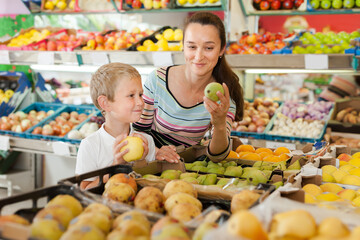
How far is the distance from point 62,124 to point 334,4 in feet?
10.0

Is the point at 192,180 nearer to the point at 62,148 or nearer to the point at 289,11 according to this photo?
the point at 62,148

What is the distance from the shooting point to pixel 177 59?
12.0 ft

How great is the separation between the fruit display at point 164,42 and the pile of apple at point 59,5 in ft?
4.30

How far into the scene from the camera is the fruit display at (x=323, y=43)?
376cm

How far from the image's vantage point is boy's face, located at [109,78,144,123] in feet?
6.38

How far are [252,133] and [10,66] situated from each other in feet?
10.8

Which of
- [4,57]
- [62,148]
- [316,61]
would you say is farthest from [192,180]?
[4,57]

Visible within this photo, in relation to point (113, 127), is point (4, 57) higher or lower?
higher

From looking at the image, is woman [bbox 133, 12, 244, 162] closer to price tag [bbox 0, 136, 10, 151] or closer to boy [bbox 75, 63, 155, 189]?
boy [bbox 75, 63, 155, 189]

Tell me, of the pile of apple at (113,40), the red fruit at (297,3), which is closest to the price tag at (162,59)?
the pile of apple at (113,40)

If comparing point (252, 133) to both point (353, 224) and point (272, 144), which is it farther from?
point (353, 224)

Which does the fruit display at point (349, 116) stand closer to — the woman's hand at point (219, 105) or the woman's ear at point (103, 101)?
the woman's hand at point (219, 105)

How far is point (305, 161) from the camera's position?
2084mm

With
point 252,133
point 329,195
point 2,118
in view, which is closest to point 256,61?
point 252,133
